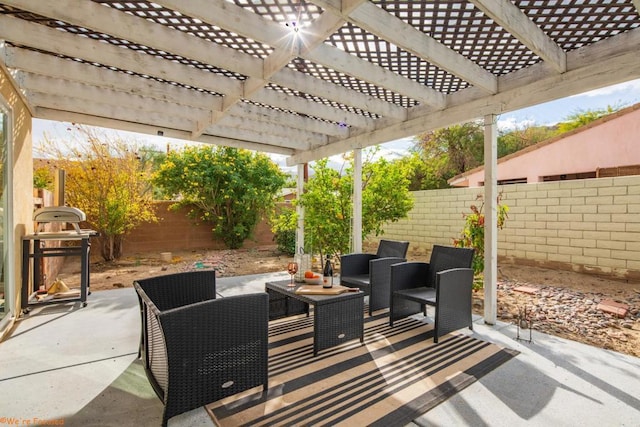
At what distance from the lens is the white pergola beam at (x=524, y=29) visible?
7.45 ft

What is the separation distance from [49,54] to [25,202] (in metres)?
1.94

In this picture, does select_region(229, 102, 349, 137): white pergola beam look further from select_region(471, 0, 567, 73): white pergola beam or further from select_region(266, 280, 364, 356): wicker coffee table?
select_region(471, 0, 567, 73): white pergola beam

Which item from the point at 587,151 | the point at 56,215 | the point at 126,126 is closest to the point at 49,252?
the point at 56,215

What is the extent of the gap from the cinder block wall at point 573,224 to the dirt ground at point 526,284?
10.5 inches

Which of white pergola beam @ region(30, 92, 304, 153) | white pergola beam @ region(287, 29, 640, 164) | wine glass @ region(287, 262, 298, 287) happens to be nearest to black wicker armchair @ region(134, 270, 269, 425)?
wine glass @ region(287, 262, 298, 287)

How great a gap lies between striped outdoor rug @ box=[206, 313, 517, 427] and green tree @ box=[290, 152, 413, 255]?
3.31 m

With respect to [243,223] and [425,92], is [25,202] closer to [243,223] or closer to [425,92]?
[425,92]

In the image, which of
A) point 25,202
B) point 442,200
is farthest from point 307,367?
point 442,200

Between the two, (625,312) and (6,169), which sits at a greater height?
(6,169)

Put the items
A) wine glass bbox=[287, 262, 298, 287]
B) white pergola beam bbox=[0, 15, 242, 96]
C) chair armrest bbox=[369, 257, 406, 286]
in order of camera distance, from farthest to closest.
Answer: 1. chair armrest bbox=[369, 257, 406, 286]
2. wine glass bbox=[287, 262, 298, 287]
3. white pergola beam bbox=[0, 15, 242, 96]

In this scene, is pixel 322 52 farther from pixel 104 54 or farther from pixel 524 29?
pixel 104 54

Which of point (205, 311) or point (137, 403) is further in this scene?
point (137, 403)

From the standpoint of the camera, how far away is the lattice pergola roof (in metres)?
2.45

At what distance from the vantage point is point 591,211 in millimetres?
5961
